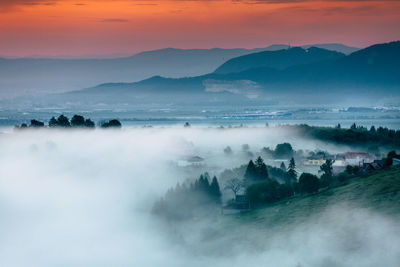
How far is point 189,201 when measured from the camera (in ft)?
188

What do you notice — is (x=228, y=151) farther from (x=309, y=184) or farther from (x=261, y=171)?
(x=309, y=184)

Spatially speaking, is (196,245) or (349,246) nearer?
(349,246)

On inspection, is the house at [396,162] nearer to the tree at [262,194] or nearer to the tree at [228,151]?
the tree at [262,194]

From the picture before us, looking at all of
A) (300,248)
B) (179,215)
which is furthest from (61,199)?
(300,248)

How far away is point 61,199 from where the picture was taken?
70.9 meters

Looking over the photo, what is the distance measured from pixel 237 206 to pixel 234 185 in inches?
299

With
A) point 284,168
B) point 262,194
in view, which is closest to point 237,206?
point 262,194

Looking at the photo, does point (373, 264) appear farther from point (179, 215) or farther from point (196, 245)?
point (179, 215)

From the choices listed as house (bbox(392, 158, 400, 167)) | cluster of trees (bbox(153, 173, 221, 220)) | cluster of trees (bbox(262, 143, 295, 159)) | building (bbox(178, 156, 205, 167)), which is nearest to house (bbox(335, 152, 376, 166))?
cluster of trees (bbox(262, 143, 295, 159))

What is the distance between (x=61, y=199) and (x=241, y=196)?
71.2ft

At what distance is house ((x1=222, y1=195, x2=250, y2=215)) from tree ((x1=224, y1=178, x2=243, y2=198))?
3.16 meters

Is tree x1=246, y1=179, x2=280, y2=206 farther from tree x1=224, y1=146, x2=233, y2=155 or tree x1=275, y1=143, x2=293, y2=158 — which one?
tree x1=224, y1=146, x2=233, y2=155

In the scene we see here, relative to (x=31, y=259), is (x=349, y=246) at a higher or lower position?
higher

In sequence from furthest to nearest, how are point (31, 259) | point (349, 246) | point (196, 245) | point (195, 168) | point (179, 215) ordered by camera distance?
point (195, 168) → point (179, 215) → point (31, 259) → point (196, 245) → point (349, 246)
